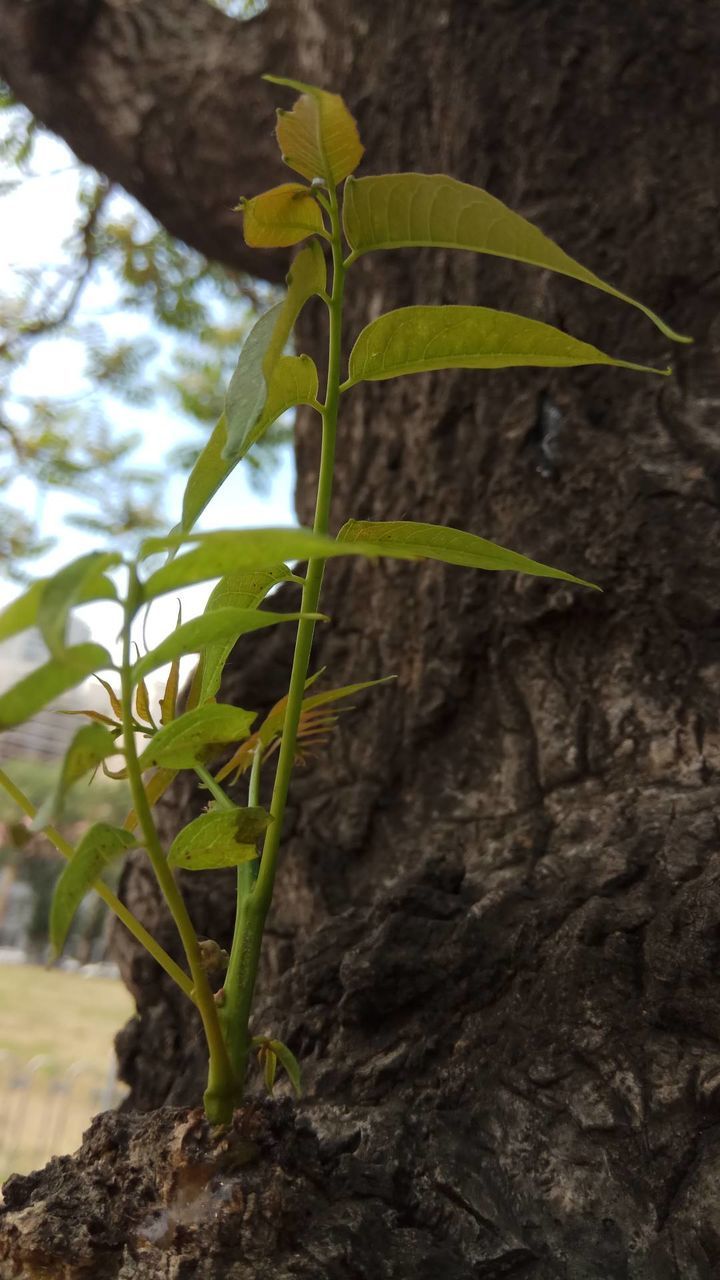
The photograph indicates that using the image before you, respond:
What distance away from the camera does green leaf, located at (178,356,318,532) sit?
381 mm

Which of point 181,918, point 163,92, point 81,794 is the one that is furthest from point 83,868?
point 81,794

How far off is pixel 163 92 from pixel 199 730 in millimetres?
1119

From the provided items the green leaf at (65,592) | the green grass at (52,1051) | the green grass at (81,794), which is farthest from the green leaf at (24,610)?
the green grass at (81,794)

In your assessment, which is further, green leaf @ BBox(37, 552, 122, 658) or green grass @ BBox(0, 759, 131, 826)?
green grass @ BBox(0, 759, 131, 826)

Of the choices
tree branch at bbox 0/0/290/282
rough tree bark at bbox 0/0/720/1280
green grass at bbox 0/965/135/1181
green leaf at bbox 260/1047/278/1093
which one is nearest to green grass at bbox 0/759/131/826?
green grass at bbox 0/965/135/1181

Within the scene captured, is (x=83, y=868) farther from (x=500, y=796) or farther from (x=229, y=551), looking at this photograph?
(x=500, y=796)

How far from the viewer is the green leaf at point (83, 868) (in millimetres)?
289

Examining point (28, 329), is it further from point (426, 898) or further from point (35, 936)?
point (35, 936)

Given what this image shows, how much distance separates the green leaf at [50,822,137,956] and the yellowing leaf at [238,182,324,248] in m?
0.23

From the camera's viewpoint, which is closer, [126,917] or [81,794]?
[126,917]

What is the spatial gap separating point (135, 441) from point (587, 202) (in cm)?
182

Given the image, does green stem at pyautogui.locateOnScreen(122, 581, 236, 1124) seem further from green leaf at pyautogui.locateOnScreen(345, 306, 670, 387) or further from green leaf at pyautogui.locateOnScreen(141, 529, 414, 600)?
green leaf at pyautogui.locateOnScreen(345, 306, 670, 387)

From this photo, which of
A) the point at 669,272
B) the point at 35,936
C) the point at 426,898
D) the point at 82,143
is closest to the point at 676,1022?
the point at 426,898

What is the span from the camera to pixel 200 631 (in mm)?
313
